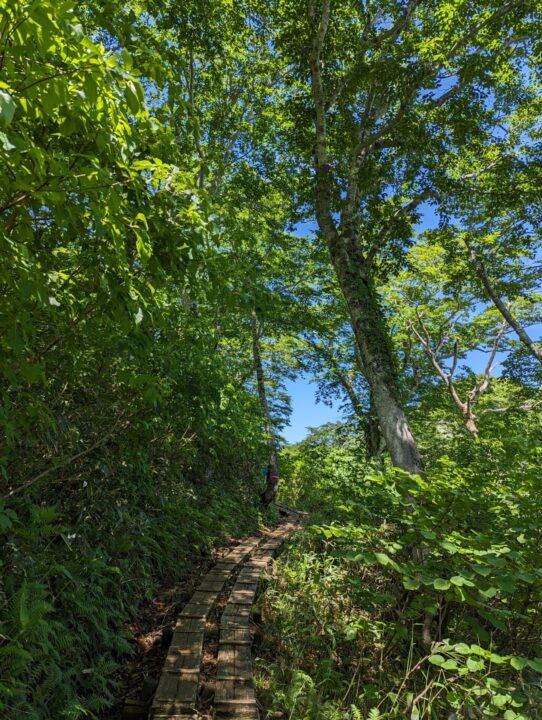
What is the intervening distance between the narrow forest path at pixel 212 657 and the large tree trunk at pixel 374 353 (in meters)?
2.91

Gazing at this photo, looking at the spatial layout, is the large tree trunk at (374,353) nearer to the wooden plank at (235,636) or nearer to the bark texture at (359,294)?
the bark texture at (359,294)

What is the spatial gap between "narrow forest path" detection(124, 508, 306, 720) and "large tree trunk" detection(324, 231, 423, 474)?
2.91 m

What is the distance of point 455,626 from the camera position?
3.83 metres

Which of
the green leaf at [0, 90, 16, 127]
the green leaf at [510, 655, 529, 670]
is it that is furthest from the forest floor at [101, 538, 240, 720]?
the green leaf at [0, 90, 16, 127]

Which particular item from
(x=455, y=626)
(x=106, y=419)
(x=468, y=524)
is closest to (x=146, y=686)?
(x=106, y=419)

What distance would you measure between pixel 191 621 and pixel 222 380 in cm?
372

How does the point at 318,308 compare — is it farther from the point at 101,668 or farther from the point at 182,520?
the point at 101,668

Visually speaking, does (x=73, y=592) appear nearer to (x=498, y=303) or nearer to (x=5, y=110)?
(x=5, y=110)

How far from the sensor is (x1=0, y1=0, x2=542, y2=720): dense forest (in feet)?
7.54

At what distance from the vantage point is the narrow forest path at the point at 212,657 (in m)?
3.15

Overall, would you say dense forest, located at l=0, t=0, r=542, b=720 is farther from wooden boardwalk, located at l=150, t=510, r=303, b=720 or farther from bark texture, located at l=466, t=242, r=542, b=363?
bark texture, located at l=466, t=242, r=542, b=363

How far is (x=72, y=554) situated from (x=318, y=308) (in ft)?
46.8

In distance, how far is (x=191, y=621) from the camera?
444 cm

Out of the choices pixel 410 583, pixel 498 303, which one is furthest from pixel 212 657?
pixel 498 303
